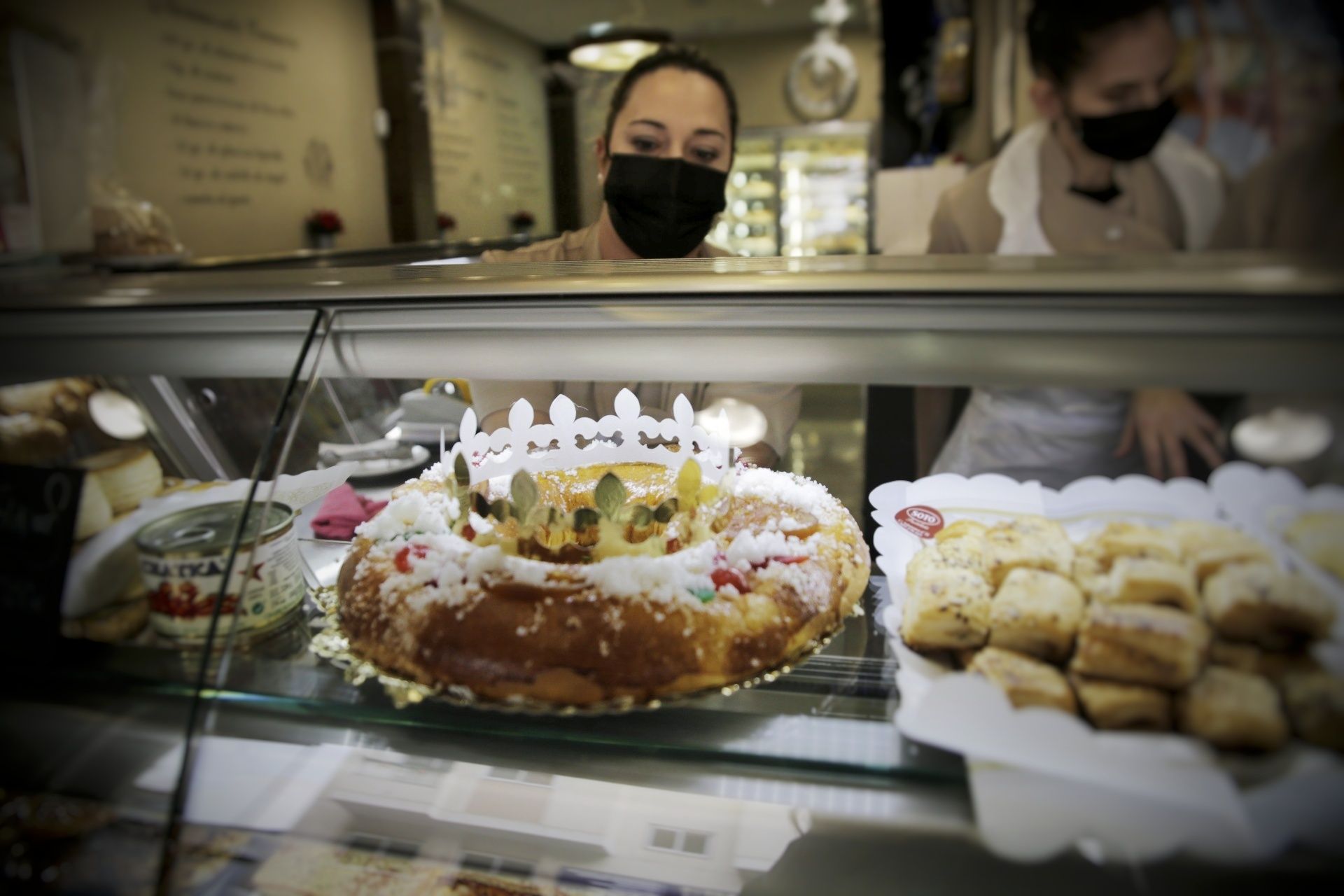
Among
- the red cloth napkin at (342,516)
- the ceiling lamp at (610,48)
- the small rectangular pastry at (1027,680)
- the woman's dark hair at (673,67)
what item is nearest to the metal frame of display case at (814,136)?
the ceiling lamp at (610,48)

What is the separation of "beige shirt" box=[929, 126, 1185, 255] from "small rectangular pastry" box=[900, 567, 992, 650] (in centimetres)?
42

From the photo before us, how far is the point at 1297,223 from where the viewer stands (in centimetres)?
78

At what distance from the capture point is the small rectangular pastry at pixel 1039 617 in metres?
0.88

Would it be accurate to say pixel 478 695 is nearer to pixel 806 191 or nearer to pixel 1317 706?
pixel 1317 706

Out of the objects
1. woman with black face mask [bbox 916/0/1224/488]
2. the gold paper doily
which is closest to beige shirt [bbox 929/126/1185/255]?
woman with black face mask [bbox 916/0/1224/488]

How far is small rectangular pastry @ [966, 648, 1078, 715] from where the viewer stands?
0.83 metres

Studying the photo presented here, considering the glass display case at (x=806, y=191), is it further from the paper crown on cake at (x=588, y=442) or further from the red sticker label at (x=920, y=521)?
the red sticker label at (x=920, y=521)

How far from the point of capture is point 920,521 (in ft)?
3.85

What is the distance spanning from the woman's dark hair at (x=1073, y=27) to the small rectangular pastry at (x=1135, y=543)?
0.58 meters

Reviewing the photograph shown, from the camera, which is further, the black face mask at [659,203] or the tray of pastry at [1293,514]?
the black face mask at [659,203]

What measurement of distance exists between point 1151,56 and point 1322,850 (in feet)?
2.77

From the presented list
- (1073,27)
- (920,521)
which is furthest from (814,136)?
(920,521)

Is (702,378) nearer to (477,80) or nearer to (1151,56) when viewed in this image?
(1151,56)

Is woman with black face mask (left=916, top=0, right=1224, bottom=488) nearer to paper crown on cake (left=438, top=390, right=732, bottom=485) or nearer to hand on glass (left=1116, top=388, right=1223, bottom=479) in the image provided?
hand on glass (left=1116, top=388, right=1223, bottom=479)
